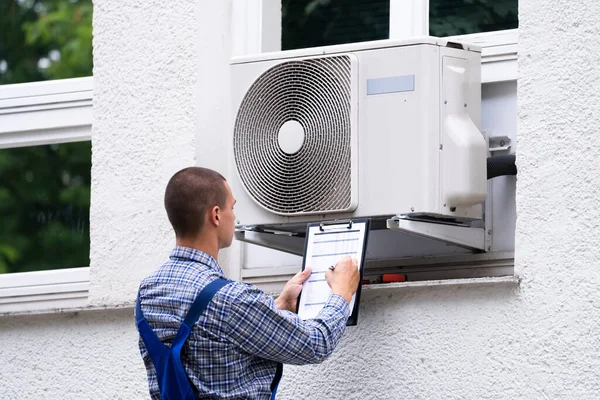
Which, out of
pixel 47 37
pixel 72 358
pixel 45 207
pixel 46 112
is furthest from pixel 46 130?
pixel 47 37

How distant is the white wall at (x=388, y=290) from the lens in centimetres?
498

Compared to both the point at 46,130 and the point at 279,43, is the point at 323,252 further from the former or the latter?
the point at 46,130

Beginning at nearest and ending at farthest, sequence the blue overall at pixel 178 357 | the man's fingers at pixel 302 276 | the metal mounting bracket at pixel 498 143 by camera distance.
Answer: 1. the blue overall at pixel 178 357
2. the man's fingers at pixel 302 276
3. the metal mounting bracket at pixel 498 143

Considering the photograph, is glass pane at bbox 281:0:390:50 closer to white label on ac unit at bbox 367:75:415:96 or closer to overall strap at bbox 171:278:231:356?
white label on ac unit at bbox 367:75:415:96

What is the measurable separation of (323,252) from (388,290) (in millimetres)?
276

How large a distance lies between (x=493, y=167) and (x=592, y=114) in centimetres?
52

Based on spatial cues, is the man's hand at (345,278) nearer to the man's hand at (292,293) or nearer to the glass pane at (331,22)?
the man's hand at (292,293)

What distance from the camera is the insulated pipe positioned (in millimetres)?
5430

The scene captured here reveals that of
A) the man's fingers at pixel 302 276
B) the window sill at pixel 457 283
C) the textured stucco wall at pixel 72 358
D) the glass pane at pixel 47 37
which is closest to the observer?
the window sill at pixel 457 283

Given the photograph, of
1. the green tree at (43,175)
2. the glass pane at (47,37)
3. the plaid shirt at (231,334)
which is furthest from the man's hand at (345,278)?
the glass pane at (47,37)

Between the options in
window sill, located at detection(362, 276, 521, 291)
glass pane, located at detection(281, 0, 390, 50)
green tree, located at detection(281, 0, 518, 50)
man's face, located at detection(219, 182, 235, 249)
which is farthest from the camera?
glass pane, located at detection(281, 0, 390, 50)

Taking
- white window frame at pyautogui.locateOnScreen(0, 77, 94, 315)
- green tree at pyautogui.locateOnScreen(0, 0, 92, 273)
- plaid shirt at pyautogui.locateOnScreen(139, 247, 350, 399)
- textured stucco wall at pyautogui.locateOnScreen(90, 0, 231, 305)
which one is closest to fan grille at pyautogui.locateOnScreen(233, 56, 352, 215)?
textured stucco wall at pyautogui.locateOnScreen(90, 0, 231, 305)

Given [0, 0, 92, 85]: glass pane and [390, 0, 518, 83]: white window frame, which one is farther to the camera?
[0, 0, 92, 85]: glass pane

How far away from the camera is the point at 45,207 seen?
289 inches
